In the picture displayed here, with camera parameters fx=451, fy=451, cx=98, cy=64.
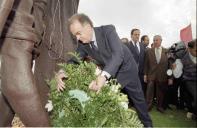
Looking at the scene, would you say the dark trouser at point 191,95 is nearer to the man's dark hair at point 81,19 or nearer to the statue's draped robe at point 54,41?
the man's dark hair at point 81,19

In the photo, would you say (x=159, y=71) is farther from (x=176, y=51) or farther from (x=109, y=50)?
(x=109, y=50)

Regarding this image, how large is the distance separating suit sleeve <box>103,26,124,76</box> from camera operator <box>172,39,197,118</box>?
0.98 metres

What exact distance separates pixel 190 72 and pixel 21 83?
115 cm

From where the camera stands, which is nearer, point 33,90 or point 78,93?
point 78,93

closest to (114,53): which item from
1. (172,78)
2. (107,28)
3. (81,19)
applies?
(107,28)

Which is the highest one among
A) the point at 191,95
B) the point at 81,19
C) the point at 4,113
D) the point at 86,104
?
the point at 81,19

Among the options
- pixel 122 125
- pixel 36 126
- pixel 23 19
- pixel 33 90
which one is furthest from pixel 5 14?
pixel 122 125

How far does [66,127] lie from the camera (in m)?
1.99

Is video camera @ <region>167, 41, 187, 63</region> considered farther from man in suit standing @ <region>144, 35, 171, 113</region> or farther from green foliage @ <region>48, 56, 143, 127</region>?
green foliage @ <region>48, 56, 143, 127</region>

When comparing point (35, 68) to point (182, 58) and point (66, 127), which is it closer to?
point (66, 127)

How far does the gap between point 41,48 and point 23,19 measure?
14.0 inches

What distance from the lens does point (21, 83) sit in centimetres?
226

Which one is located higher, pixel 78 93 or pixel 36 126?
pixel 78 93

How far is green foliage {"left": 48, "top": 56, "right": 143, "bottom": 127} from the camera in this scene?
2.02 meters
